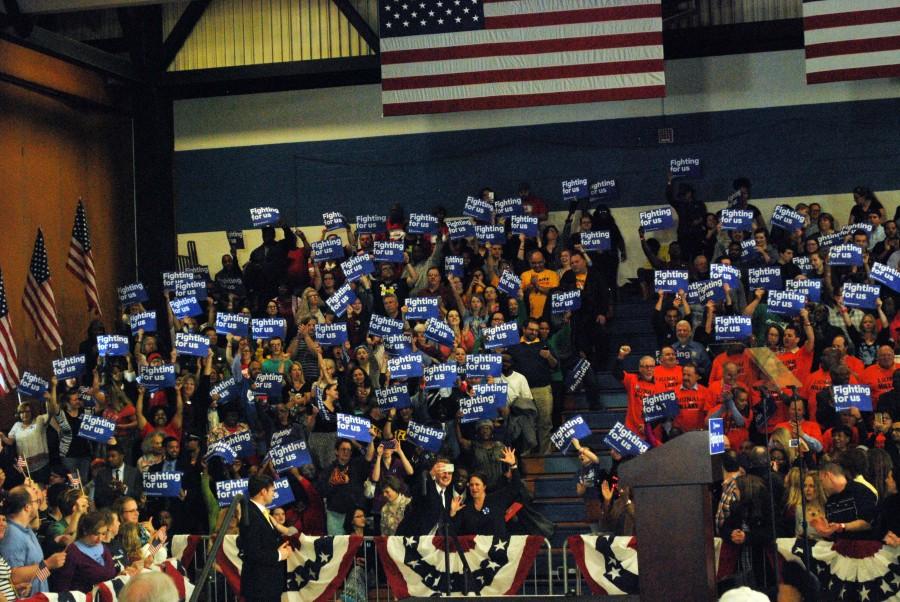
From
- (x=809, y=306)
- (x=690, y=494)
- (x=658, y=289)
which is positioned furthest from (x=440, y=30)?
(x=690, y=494)

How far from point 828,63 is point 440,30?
4826mm

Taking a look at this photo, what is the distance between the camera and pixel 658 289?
15.6m

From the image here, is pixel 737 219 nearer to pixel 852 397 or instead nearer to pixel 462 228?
pixel 462 228

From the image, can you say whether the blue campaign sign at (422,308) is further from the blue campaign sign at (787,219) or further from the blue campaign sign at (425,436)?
the blue campaign sign at (787,219)

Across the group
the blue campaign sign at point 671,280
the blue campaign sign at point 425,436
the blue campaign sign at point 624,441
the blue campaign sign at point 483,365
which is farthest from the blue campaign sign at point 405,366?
the blue campaign sign at point 671,280

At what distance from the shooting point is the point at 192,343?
619 inches

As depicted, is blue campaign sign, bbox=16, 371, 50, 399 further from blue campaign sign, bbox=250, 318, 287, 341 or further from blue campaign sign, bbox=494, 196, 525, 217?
blue campaign sign, bbox=494, 196, 525, 217

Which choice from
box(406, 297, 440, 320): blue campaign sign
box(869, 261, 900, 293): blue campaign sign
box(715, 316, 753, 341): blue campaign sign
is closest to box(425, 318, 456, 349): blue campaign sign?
box(406, 297, 440, 320): blue campaign sign

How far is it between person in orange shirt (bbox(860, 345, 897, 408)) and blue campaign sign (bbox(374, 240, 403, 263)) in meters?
5.99

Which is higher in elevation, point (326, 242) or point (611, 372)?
point (326, 242)

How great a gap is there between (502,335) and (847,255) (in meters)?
3.94

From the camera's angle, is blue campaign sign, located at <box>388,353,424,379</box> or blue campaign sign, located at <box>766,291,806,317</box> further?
blue campaign sign, located at <box>766,291,806,317</box>

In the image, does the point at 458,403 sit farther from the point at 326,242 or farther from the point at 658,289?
the point at 326,242

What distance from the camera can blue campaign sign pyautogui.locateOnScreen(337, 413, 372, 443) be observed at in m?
13.2
